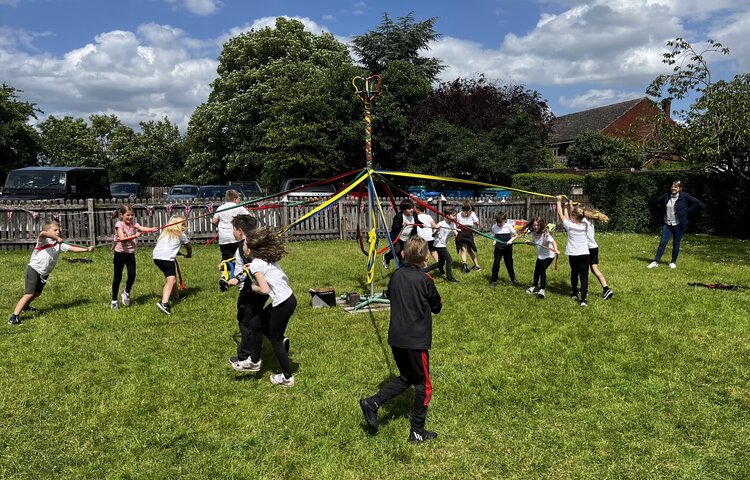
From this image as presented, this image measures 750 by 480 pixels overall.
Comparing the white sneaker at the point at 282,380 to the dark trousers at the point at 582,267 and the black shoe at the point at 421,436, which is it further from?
the dark trousers at the point at 582,267

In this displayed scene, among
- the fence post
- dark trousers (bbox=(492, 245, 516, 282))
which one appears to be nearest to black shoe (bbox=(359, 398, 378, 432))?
dark trousers (bbox=(492, 245, 516, 282))

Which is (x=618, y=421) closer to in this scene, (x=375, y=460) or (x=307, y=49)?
(x=375, y=460)

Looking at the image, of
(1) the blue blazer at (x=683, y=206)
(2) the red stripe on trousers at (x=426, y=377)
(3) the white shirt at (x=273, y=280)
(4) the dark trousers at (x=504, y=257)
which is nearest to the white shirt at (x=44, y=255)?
(3) the white shirt at (x=273, y=280)

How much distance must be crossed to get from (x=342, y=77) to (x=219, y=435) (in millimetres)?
24392

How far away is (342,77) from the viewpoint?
26.7m

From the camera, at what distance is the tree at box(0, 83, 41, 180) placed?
33281mm

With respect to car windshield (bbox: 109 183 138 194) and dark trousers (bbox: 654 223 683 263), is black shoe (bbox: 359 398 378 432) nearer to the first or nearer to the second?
dark trousers (bbox: 654 223 683 263)

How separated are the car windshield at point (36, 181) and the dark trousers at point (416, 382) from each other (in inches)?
608

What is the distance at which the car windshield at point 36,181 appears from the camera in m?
16.1

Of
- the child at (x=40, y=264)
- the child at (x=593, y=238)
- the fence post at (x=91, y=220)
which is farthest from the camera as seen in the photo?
the fence post at (x=91, y=220)

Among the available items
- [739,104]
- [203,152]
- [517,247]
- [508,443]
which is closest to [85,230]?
[517,247]

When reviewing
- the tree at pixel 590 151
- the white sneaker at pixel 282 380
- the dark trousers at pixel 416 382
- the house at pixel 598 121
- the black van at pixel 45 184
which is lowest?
the white sneaker at pixel 282 380

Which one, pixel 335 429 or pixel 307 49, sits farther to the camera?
pixel 307 49

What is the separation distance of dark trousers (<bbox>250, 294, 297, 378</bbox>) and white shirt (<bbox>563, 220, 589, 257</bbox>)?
4756 mm
